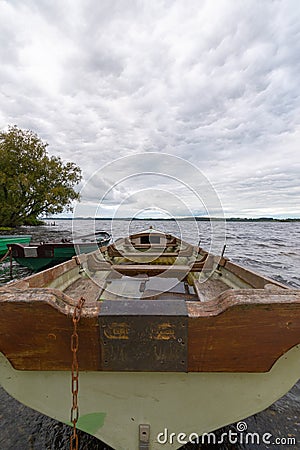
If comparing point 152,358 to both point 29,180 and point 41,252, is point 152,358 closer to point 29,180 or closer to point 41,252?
point 41,252

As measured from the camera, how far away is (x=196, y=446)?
222 centimetres

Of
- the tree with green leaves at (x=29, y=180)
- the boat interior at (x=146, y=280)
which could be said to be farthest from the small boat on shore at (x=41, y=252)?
the tree with green leaves at (x=29, y=180)

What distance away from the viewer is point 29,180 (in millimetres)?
26906

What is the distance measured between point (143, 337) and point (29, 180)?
96.5ft

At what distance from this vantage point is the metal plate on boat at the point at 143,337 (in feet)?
4.56

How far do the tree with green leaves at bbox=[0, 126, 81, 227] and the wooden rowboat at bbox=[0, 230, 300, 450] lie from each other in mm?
27880

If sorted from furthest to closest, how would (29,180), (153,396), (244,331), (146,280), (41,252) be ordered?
(29,180), (41,252), (146,280), (153,396), (244,331)

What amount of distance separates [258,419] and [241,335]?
6.80 ft

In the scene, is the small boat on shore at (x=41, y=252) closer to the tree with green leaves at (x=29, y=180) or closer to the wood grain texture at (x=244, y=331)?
the wood grain texture at (x=244, y=331)

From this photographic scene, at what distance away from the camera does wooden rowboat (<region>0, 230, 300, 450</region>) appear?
4.56ft

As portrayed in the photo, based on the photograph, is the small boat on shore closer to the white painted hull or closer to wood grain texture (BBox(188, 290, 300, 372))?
the white painted hull

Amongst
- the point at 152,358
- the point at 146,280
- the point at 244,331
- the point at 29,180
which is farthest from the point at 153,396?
the point at 29,180

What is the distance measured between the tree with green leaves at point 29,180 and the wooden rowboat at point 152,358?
1098 inches


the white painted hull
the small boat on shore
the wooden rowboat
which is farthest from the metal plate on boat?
the small boat on shore
